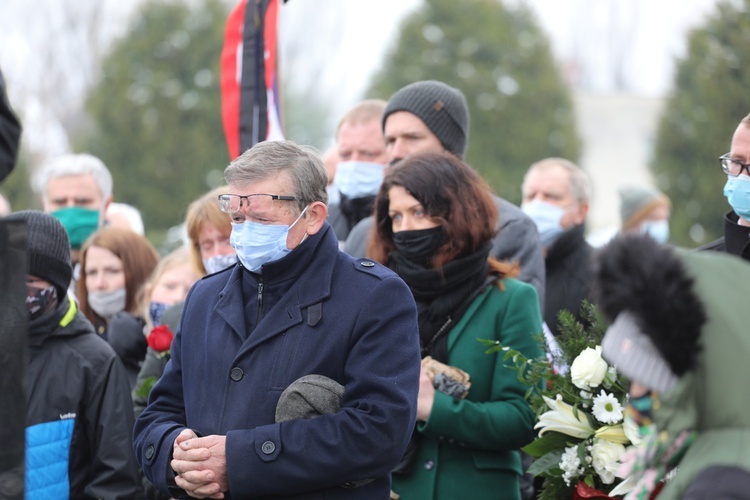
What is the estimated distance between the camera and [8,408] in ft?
8.63

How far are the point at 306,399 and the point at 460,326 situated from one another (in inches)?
49.1

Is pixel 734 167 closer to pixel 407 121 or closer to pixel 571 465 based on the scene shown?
pixel 571 465

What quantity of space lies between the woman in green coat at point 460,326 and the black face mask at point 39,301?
5.07ft

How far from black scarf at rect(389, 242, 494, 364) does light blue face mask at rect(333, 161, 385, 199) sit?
190 cm

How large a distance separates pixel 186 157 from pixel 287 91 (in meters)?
14.1

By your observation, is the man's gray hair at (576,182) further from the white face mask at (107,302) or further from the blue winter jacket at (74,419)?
the blue winter jacket at (74,419)

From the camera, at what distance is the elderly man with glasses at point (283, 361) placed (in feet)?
12.1

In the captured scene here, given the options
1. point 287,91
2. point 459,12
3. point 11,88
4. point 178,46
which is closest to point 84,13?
point 11,88

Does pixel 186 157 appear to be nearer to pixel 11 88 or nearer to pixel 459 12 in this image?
pixel 459 12

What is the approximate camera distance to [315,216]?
4.09 meters

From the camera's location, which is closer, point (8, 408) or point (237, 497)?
point (8, 408)

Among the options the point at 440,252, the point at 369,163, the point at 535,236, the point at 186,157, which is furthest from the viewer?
the point at 186,157

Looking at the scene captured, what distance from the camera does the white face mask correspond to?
6.56 meters

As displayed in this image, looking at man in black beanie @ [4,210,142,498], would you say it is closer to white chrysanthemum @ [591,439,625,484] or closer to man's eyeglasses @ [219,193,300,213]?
man's eyeglasses @ [219,193,300,213]
